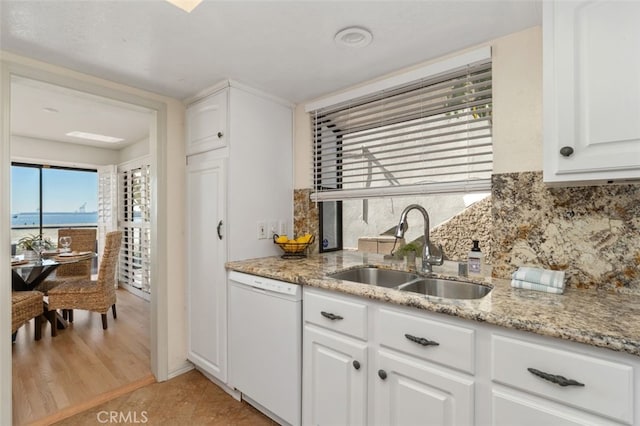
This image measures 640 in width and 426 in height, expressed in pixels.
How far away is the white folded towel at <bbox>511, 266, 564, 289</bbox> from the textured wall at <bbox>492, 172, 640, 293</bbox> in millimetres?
121

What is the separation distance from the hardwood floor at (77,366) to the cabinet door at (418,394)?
1841 mm

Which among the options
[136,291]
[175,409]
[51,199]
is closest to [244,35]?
[175,409]

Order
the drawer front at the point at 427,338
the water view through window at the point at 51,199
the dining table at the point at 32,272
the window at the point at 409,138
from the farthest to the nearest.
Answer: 1. the water view through window at the point at 51,199
2. the dining table at the point at 32,272
3. the window at the point at 409,138
4. the drawer front at the point at 427,338

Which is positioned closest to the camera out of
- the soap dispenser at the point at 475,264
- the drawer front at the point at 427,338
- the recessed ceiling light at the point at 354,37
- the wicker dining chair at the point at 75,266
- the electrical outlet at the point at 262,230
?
the drawer front at the point at 427,338

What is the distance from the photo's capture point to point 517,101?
63.6 inches

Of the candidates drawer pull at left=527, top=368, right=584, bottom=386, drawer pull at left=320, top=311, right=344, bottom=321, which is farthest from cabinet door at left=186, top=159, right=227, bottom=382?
drawer pull at left=527, top=368, right=584, bottom=386

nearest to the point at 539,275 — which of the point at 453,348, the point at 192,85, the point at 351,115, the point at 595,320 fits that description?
the point at 595,320

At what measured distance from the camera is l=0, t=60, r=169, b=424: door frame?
1695 millimetres

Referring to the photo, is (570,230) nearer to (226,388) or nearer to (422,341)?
(422,341)

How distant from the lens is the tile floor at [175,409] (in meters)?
1.90

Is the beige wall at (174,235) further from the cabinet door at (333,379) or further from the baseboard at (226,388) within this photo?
the cabinet door at (333,379)

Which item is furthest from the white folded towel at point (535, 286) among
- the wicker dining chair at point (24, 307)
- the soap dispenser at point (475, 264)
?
the wicker dining chair at point (24, 307)

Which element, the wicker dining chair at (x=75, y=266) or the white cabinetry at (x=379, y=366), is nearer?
the white cabinetry at (x=379, y=366)

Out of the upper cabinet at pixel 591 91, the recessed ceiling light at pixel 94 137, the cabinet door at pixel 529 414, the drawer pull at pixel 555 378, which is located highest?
the recessed ceiling light at pixel 94 137
